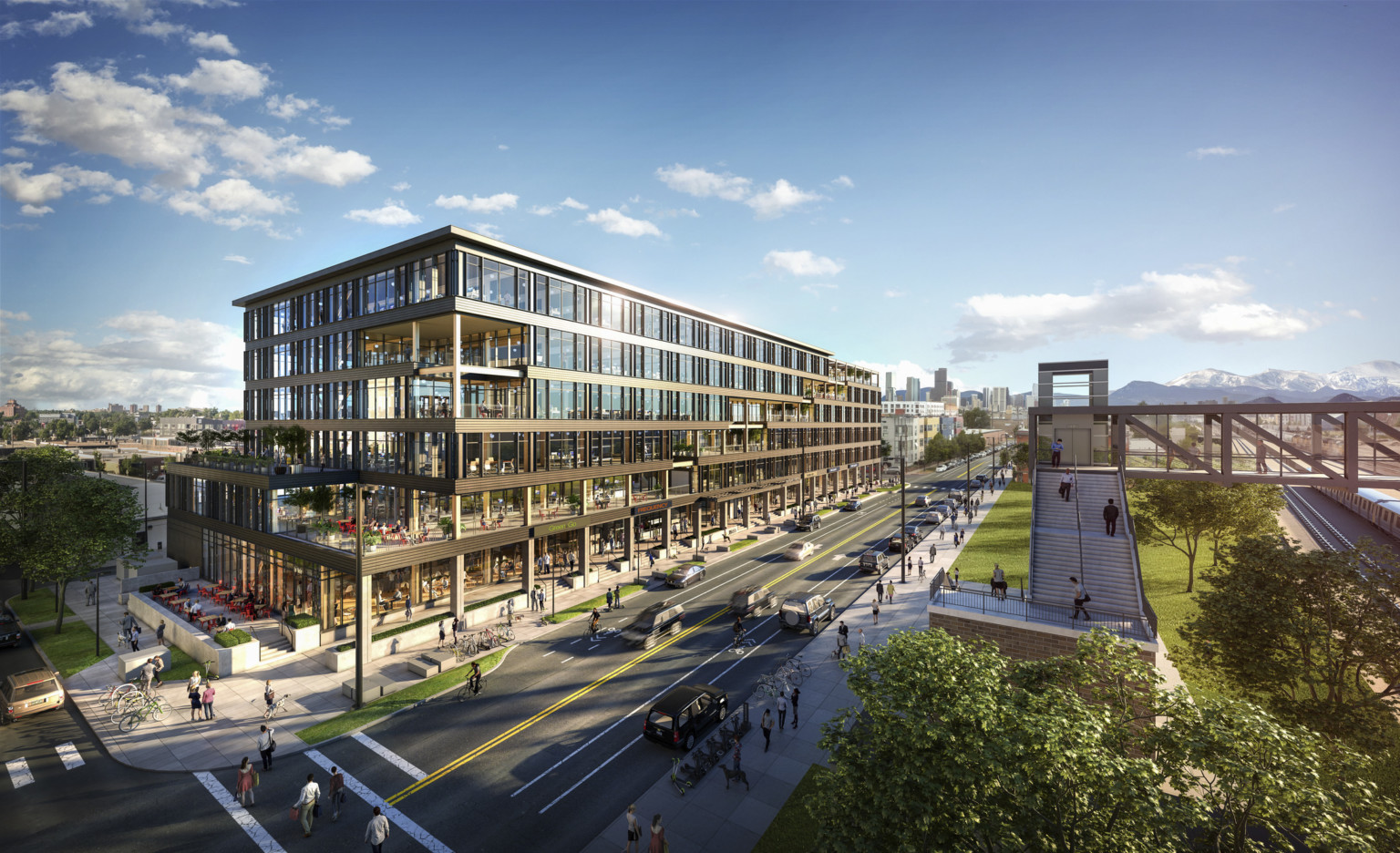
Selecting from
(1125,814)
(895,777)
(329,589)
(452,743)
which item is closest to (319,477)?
(329,589)

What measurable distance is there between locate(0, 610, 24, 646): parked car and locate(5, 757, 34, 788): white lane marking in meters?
16.0

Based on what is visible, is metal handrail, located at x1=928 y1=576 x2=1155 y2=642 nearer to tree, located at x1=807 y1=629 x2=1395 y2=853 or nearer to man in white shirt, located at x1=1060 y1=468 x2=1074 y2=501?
tree, located at x1=807 y1=629 x2=1395 y2=853

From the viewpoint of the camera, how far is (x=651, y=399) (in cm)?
4569

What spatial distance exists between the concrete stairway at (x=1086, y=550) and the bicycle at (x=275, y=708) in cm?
2880

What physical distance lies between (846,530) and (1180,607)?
96.5ft

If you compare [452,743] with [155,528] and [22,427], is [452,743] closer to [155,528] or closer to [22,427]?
[155,528]

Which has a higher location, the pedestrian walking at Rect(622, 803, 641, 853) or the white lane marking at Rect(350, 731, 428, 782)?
the pedestrian walking at Rect(622, 803, 641, 853)

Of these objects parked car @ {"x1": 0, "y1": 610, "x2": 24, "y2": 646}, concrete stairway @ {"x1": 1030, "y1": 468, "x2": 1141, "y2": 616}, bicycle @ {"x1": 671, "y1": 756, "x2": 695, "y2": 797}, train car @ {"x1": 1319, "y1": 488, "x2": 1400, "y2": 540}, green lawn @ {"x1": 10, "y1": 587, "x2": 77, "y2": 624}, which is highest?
concrete stairway @ {"x1": 1030, "y1": 468, "x2": 1141, "y2": 616}

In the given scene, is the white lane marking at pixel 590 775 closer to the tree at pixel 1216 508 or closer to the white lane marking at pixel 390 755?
the white lane marking at pixel 390 755

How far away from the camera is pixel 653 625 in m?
28.0

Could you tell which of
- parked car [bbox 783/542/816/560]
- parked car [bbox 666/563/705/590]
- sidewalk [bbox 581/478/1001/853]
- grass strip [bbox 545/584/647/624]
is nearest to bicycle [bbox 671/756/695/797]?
sidewalk [bbox 581/478/1001/853]

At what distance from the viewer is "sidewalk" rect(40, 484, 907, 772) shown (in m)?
19.1

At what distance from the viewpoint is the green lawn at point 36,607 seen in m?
33.0

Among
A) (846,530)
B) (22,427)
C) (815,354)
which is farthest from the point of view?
(22,427)
